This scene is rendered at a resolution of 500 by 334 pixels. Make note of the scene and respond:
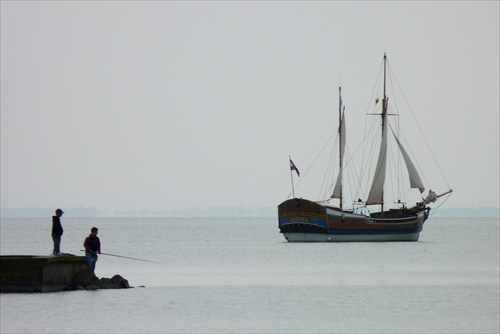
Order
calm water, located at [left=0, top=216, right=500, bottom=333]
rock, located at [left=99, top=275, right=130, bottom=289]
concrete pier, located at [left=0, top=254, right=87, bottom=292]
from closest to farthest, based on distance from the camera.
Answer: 1. calm water, located at [left=0, top=216, right=500, bottom=333]
2. concrete pier, located at [left=0, top=254, right=87, bottom=292]
3. rock, located at [left=99, top=275, right=130, bottom=289]

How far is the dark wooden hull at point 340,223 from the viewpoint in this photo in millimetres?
87688

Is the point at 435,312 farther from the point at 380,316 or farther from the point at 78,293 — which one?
the point at 78,293

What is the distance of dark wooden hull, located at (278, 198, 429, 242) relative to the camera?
87688 mm

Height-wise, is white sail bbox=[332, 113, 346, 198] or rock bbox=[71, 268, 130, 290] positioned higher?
white sail bbox=[332, 113, 346, 198]

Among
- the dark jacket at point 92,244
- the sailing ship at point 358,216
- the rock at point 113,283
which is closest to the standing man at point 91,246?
the dark jacket at point 92,244

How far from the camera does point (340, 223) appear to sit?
3543 inches

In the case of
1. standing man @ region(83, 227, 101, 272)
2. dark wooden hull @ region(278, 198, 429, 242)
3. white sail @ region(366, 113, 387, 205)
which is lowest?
standing man @ region(83, 227, 101, 272)

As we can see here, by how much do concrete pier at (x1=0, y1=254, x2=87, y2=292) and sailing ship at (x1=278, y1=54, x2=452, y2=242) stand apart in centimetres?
5047

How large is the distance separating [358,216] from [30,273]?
57.9 m

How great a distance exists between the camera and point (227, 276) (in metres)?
54.1

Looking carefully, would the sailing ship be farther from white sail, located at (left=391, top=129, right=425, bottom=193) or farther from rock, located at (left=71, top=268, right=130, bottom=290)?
rock, located at (left=71, top=268, right=130, bottom=290)

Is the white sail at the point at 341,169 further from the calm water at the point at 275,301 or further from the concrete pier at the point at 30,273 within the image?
the concrete pier at the point at 30,273

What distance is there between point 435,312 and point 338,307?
352 cm

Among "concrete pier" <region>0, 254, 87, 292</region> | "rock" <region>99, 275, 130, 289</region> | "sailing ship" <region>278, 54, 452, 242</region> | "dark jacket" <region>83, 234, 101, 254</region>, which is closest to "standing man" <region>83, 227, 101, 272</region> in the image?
"dark jacket" <region>83, 234, 101, 254</region>
